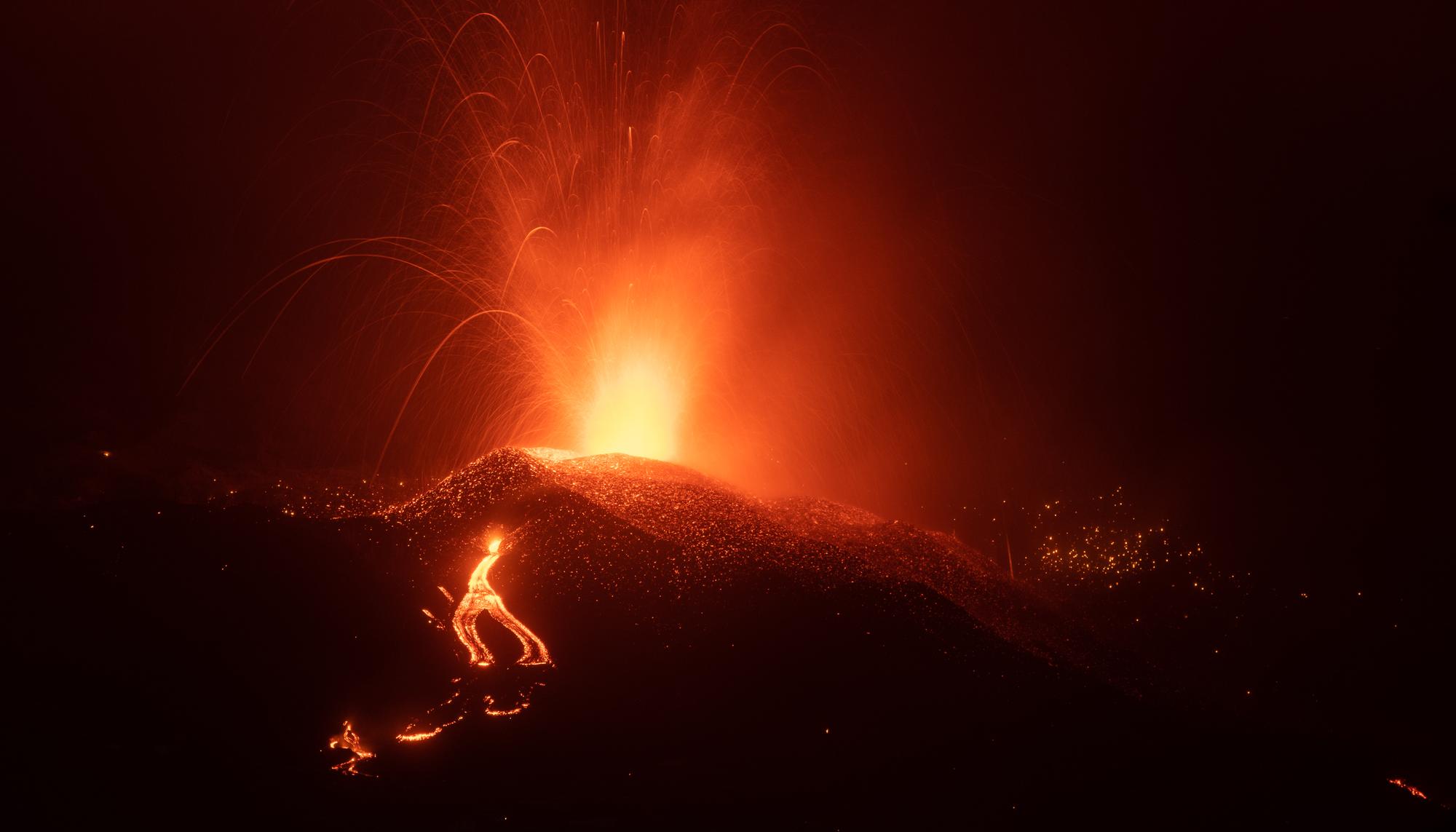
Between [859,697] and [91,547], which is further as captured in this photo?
[91,547]

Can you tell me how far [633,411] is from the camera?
56.8ft

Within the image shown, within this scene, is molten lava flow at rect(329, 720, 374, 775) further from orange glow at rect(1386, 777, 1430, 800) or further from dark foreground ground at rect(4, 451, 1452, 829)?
orange glow at rect(1386, 777, 1430, 800)

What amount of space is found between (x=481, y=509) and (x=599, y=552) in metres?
1.91

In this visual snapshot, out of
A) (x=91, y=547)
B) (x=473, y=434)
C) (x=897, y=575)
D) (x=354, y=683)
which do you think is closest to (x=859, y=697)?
(x=897, y=575)

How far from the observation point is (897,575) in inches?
395

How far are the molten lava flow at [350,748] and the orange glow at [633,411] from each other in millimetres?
10461

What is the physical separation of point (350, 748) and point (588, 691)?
1.95m

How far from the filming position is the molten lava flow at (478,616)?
7.34m

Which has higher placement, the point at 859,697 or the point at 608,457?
the point at 608,457

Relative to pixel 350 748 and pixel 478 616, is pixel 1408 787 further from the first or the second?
pixel 350 748

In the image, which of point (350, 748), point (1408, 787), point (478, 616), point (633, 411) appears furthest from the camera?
point (633, 411)

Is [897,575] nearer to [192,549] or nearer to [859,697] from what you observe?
[859,697]

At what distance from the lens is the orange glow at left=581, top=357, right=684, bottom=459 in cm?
1695

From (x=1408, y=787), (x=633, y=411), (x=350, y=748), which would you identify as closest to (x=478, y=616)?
(x=350, y=748)
